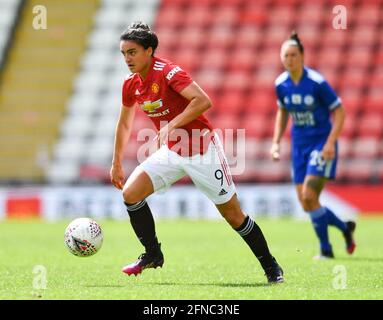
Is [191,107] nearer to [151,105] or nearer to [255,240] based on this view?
[151,105]

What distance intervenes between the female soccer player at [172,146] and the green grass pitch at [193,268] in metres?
0.47

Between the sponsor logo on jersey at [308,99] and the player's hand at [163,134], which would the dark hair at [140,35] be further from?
the sponsor logo on jersey at [308,99]

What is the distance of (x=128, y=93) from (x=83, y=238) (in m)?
1.24

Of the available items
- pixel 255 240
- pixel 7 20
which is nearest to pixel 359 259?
pixel 255 240

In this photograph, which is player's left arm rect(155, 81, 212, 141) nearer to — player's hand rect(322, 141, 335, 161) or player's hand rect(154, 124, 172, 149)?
player's hand rect(154, 124, 172, 149)

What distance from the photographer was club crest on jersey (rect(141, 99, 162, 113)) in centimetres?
679

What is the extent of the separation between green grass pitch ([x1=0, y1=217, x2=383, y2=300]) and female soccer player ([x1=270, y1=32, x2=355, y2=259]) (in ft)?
1.68

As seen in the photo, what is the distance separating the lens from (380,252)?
10.0 metres

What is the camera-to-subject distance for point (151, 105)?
682cm

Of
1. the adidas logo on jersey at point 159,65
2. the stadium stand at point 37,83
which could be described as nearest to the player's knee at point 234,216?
the adidas logo on jersey at point 159,65

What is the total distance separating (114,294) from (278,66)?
15.6 metres

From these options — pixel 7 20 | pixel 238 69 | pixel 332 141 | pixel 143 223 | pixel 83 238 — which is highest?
pixel 7 20
